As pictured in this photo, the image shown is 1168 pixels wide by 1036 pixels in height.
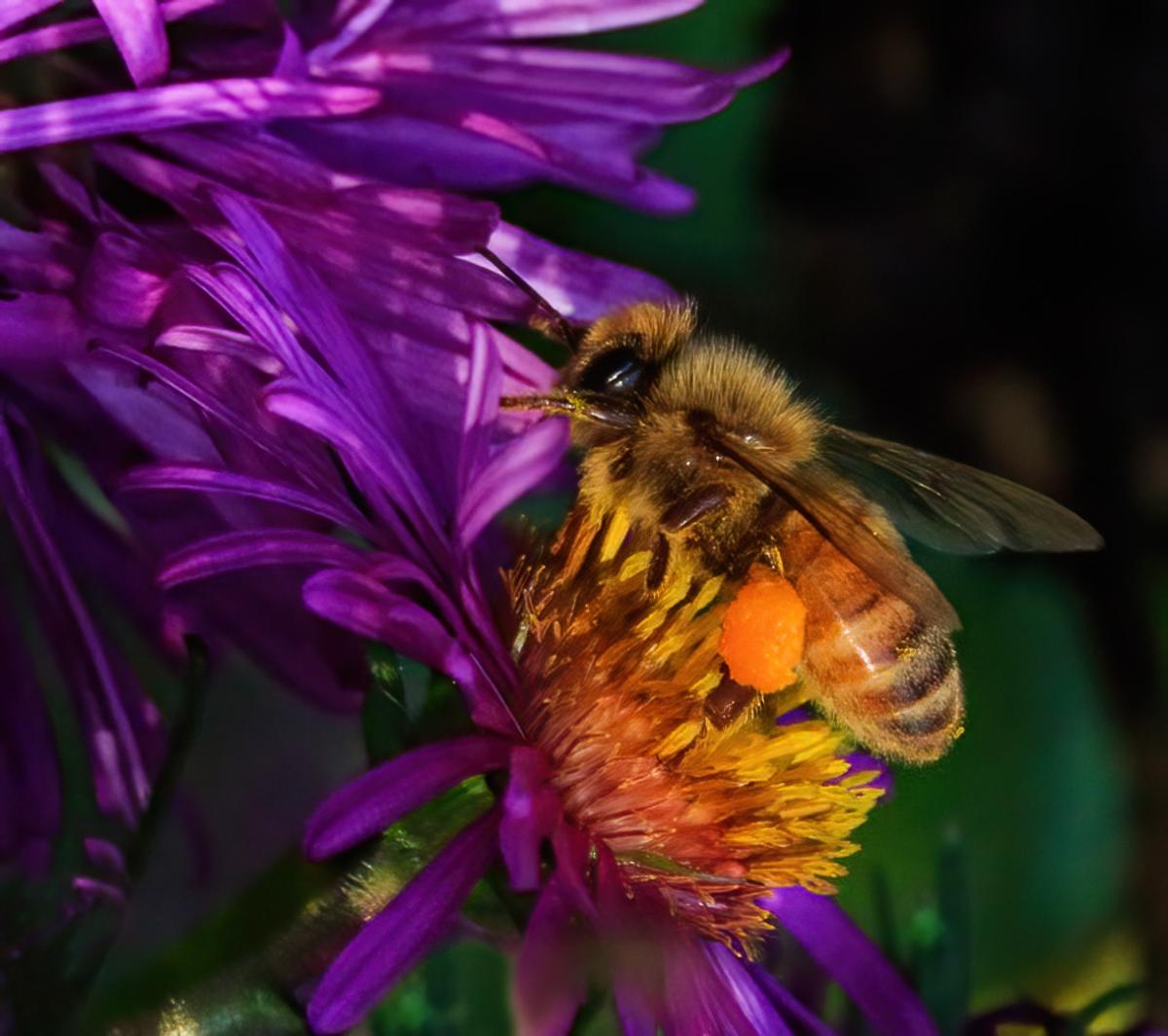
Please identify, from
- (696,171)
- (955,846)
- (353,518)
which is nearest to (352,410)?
(353,518)

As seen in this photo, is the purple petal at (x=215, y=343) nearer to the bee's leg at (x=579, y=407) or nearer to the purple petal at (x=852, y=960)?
the bee's leg at (x=579, y=407)

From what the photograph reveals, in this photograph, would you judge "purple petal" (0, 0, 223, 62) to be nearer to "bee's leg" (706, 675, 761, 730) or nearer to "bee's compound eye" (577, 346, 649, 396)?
"bee's compound eye" (577, 346, 649, 396)

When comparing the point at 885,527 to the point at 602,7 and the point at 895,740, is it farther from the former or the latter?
the point at 602,7

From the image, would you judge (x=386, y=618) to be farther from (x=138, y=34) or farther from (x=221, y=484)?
(x=138, y=34)

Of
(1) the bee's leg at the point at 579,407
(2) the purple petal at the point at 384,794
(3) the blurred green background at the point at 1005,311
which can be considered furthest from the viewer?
(3) the blurred green background at the point at 1005,311

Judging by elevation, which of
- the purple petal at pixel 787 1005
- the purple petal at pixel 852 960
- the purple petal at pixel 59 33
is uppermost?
the purple petal at pixel 59 33

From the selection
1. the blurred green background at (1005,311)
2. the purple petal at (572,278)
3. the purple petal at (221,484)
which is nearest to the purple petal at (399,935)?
the purple petal at (221,484)

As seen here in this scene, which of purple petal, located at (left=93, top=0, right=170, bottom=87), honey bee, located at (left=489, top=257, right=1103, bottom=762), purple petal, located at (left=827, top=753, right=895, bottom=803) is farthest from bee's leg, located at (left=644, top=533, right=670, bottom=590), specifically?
purple petal, located at (left=93, top=0, right=170, bottom=87)
